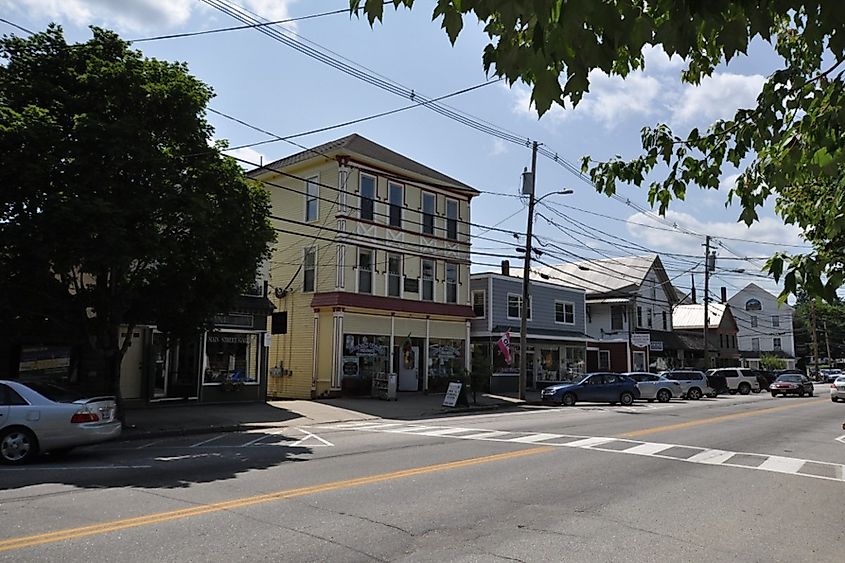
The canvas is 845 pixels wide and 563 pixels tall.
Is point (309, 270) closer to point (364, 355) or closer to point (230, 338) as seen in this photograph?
point (364, 355)

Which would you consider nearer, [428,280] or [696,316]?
[428,280]

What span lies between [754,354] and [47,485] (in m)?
80.2

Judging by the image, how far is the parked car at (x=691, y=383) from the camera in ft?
125

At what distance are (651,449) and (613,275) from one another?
40783 mm

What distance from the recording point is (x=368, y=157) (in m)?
30.2

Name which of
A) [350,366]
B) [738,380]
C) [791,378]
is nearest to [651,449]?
[350,366]

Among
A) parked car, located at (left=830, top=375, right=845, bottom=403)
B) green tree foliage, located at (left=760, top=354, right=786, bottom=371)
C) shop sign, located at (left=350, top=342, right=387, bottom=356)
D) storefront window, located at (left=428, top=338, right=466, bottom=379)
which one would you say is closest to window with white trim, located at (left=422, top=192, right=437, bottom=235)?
storefront window, located at (left=428, top=338, right=466, bottom=379)

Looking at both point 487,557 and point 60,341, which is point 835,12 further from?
point 60,341

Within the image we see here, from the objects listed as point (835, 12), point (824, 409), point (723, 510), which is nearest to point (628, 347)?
point (824, 409)

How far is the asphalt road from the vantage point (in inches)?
257

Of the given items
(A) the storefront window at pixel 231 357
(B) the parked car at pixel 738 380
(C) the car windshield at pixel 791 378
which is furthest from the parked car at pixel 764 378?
(A) the storefront window at pixel 231 357

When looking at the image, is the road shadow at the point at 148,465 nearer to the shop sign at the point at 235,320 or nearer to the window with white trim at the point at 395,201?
the shop sign at the point at 235,320

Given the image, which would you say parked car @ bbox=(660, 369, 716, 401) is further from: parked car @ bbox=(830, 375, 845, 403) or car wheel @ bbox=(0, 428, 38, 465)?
car wheel @ bbox=(0, 428, 38, 465)

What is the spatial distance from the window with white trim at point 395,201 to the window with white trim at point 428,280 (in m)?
2.48
